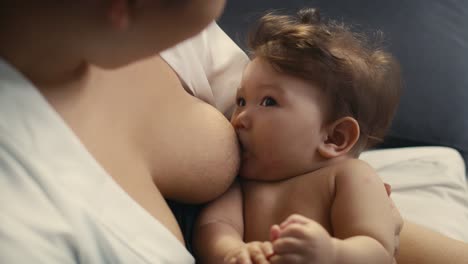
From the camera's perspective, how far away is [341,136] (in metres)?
0.77

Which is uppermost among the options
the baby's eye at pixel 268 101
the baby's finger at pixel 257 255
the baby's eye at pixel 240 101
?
the baby's eye at pixel 268 101

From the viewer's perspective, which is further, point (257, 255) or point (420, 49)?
point (420, 49)

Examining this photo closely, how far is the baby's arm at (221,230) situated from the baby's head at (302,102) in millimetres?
46

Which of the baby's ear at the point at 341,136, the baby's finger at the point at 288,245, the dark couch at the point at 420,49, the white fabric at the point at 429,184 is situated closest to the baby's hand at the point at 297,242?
the baby's finger at the point at 288,245

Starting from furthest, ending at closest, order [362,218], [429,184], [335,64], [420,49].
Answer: [420,49], [429,184], [335,64], [362,218]

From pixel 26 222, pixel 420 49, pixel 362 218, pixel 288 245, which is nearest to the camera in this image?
pixel 26 222

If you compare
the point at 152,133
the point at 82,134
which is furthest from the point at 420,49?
the point at 82,134

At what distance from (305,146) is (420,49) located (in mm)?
546

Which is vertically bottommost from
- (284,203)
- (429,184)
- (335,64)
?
(429,184)

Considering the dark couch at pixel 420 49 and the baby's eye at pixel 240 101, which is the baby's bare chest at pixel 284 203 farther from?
the dark couch at pixel 420 49

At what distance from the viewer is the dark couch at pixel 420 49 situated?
3.72ft

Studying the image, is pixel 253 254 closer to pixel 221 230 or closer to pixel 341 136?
pixel 221 230

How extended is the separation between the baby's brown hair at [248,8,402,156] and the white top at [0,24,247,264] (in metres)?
0.31

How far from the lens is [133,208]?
51 cm
